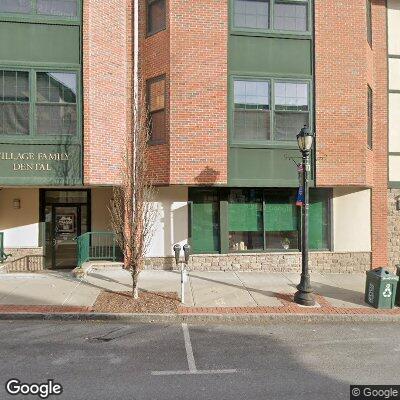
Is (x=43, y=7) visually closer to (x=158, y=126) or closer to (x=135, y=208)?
(x=158, y=126)

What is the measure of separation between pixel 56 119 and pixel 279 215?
7479 mm

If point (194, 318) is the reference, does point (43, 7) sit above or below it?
above

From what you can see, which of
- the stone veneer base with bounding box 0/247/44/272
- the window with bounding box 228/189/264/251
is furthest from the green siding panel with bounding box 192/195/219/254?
the stone veneer base with bounding box 0/247/44/272

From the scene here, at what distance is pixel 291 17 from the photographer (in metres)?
11.6

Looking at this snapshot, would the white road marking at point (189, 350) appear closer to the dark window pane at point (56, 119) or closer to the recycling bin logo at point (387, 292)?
the recycling bin logo at point (387, 292)

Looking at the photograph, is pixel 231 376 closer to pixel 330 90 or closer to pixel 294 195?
pixel 294 195

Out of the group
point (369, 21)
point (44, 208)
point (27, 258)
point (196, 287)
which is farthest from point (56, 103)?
point (369, 21)

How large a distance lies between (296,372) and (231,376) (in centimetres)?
97

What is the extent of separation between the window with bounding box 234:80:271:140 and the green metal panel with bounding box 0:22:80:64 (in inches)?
191

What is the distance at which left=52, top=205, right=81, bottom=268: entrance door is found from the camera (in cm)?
1301

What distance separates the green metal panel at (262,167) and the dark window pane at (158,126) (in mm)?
2181

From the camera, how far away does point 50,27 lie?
34.7 feet

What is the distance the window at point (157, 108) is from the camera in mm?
11281

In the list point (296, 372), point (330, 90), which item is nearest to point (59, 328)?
point (296, 372)
